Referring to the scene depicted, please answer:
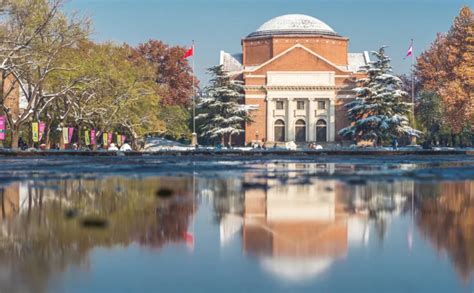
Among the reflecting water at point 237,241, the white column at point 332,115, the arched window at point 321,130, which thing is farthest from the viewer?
the arched window at point 321,130

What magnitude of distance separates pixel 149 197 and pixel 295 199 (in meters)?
2.77

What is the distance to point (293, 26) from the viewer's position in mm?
99812

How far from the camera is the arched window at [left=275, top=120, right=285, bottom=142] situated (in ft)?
313

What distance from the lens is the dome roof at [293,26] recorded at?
98375mm

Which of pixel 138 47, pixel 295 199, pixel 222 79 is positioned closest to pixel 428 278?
pixel 295 199

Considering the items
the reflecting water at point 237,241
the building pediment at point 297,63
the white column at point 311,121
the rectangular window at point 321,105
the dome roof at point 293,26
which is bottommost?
the reflecting water at point 237,241

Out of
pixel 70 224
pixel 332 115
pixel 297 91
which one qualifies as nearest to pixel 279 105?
pixel 297 91

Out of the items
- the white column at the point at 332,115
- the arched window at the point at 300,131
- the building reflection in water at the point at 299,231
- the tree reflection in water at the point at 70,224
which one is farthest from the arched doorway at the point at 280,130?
the building reflection in water at the point at 299,231

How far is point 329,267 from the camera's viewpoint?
6.58 metres

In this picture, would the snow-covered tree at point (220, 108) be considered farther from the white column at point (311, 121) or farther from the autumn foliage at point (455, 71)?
the autumn foliage at point (455, 71)

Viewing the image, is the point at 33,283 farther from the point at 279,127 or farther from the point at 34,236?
the point at 279,127

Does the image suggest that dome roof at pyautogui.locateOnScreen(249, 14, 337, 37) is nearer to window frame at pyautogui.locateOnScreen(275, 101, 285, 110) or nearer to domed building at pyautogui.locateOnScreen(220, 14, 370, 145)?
domed building at pyautogui.locateOnScreen(220, 14, 370, 145)

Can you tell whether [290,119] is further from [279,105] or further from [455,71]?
[455,71]

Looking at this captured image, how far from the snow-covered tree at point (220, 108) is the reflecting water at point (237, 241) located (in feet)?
227
